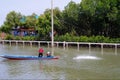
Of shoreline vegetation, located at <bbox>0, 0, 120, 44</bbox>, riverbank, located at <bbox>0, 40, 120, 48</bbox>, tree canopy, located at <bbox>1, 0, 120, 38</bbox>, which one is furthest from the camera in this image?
tree canopy, located at <bbox>1, 0, 120, 38</bbox>

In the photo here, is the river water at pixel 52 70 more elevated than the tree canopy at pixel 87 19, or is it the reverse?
the tree canopy at pixel 87 19

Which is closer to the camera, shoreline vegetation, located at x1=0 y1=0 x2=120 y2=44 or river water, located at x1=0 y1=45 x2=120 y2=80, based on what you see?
river water, located at x1=0 y1=45 x2=120 y2=80

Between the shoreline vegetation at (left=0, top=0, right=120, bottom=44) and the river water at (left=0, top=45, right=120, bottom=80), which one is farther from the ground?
the shoreline vegetation at (left=0, top=0, right=120, bottom=44)

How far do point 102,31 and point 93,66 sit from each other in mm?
39466

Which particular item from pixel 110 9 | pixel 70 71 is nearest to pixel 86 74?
pixel 70 71

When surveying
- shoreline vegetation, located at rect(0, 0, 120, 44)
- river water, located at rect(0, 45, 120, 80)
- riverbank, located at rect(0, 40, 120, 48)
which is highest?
shoreline vegetation, located at rect(0, 0, 120, 44)

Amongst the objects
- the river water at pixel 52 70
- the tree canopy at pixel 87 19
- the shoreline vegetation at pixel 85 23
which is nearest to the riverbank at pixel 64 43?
the shoreline vegetation at pixel 85 23

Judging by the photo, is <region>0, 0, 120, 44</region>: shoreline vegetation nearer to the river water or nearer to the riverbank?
the riverbank

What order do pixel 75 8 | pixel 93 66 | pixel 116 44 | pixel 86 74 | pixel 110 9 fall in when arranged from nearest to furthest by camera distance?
pixel 86 74, pixel 93 66, pixel 116 44, pixel 110 9, pixel 75 8

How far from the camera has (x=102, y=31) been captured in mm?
75500

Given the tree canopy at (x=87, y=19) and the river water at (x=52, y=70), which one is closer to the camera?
the river water at (x=52, y=70)

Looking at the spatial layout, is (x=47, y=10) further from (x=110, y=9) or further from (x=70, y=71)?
(x=70, y=71)

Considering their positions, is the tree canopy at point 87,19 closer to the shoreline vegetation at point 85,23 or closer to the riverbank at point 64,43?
the shoreline vegetation at point 85,23

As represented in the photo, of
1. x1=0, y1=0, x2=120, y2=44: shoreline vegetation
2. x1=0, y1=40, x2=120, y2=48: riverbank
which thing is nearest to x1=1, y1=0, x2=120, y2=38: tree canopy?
Answer: x1=0, y1=0, x2=120, y2=44: shoreline vegetation
